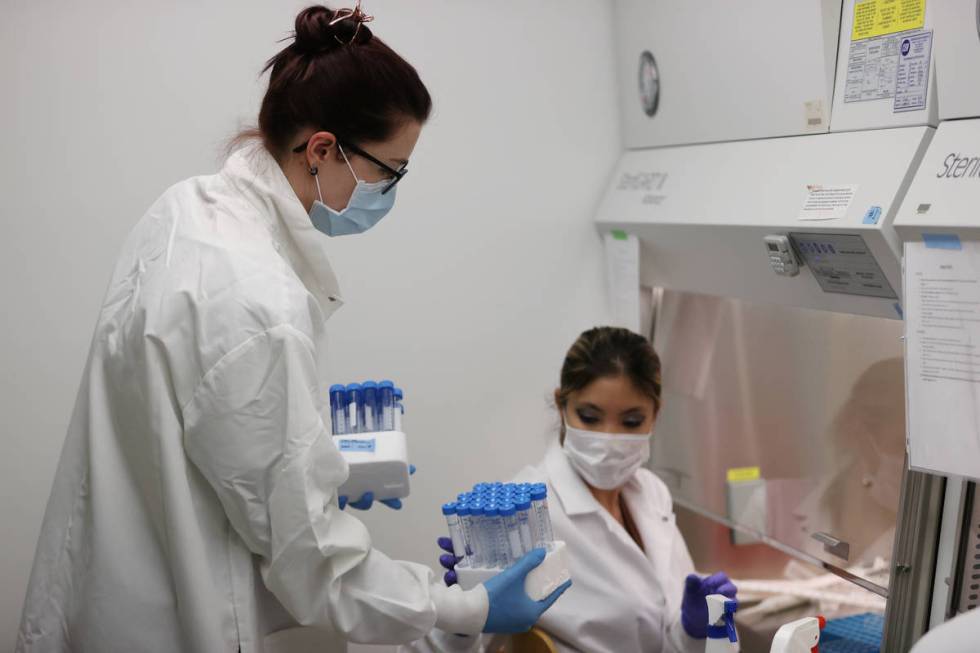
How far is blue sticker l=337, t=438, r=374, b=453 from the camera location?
1631mm

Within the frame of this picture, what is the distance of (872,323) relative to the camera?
2004 millimetres

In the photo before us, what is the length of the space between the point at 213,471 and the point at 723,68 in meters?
1.38

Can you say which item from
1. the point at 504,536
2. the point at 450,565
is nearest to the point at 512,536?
the point at 504,536

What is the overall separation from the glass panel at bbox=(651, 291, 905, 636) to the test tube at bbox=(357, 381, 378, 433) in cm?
104

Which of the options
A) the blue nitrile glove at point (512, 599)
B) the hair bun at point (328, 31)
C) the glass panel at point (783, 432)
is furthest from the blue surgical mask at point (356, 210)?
the glass panel at point (783, 432)

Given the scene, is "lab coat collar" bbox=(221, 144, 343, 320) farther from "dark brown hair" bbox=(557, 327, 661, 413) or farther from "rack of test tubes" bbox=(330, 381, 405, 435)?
"dark brown hair" bbox=(557, 327, 661, 413)

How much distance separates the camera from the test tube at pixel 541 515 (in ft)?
5.40

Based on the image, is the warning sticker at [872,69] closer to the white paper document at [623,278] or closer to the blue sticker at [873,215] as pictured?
the blue sticker at [873,215]

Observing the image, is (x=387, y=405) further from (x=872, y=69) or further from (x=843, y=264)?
(x=872, y=69)

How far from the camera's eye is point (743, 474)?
247 centimetres

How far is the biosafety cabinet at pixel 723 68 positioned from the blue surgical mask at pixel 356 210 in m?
0.84

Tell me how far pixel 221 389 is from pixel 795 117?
4.06 ft

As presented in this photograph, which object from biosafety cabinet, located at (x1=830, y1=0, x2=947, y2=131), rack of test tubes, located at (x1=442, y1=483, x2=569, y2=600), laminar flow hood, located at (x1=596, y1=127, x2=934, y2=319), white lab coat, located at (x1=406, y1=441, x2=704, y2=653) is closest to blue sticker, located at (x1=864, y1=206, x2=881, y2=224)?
laminar flow hood, located at (x1=596, y1=127, x2=934, y2=319)

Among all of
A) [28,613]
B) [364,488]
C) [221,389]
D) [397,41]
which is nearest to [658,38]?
[397,41]
